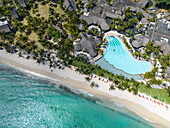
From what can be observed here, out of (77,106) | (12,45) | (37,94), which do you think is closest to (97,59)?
(77,106)

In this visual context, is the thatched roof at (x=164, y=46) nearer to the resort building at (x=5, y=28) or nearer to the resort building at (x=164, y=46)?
the resort building at (x=164, y=46)

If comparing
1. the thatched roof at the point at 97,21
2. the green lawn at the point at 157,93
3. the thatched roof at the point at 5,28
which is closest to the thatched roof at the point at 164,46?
the green lawn at the point at 157,93

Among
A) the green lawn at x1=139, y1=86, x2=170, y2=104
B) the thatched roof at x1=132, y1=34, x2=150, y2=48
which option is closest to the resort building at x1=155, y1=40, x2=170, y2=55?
the thatched roof at x1=132, y1=34, x2=150, y2=48

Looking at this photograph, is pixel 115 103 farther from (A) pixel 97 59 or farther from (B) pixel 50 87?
(B) pixel 50 87

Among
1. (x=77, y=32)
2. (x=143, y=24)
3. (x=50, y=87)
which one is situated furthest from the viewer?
(x=143, y=24)

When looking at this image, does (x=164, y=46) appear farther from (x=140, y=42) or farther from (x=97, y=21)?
(x=97, y=21)

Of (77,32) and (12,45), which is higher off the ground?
(77,32)
